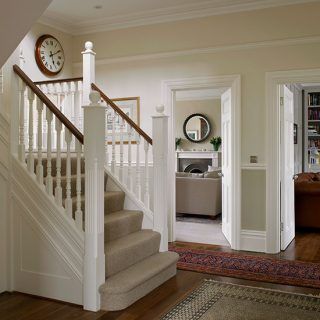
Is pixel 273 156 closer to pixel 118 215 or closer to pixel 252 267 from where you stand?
pixel 252 267

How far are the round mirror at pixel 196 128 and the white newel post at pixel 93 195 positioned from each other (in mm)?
8504

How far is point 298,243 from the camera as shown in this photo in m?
5.43

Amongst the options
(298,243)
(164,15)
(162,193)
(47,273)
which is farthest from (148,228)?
(164,15)

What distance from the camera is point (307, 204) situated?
20.3 feet

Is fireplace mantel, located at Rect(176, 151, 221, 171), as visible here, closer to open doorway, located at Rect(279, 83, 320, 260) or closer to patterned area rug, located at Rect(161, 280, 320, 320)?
open doorway, located at Rect(279, 83, 320, 260)

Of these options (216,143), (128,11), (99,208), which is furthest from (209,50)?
(216,143)

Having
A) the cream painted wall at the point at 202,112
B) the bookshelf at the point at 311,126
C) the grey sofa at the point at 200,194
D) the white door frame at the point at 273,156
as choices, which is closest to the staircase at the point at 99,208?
the white door frame at the point at 273,156

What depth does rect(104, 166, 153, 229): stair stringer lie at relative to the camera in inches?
172

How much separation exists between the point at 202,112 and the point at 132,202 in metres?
7.60

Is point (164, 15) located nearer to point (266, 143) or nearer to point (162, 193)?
point (266, 143)

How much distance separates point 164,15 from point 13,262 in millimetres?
3573

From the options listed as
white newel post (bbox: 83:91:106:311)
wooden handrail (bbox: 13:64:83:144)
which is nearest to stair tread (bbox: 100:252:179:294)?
white newel post (bbox: 83:91:106:311)

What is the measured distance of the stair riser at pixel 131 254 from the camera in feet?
11.3

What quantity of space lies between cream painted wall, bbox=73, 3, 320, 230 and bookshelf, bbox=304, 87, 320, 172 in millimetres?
4891
